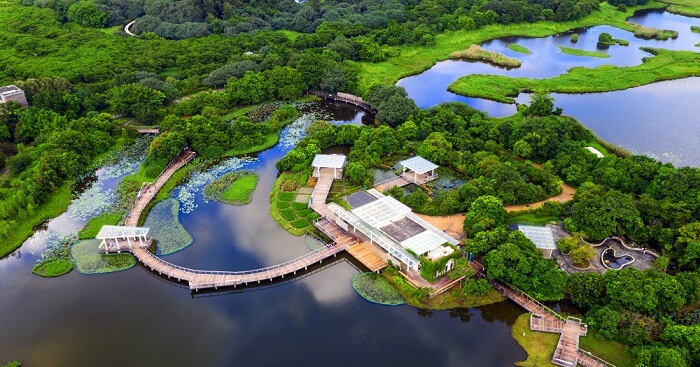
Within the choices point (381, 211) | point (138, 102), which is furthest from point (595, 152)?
point (138, 102)

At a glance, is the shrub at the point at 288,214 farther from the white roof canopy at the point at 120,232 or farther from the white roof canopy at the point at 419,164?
the white roof canopy at the point at 419,164

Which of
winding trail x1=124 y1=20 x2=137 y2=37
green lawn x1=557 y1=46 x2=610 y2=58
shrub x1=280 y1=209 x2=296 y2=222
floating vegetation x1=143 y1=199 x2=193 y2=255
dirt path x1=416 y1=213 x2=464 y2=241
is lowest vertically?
floating vegetation x1=143 y1=199 x2=193 y2=255

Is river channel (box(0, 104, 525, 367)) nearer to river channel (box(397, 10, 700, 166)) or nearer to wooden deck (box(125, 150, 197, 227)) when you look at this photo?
wooden deck (box(125, 150, 197, 227))

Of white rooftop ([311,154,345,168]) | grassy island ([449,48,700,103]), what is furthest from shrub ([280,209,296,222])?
grassy island ([449,48,700,103])

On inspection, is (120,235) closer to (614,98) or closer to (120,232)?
(120,232)

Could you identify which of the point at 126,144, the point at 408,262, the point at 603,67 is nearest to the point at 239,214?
the point at 408,262

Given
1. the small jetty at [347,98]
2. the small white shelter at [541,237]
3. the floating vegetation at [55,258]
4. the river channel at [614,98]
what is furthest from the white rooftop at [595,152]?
the floating vegetation at [55,258]

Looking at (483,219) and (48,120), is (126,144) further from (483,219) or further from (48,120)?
(483,219)

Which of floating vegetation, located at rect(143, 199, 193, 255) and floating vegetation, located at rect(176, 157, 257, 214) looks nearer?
floating vegetation, located at rect(143, 199, 193, 255)
